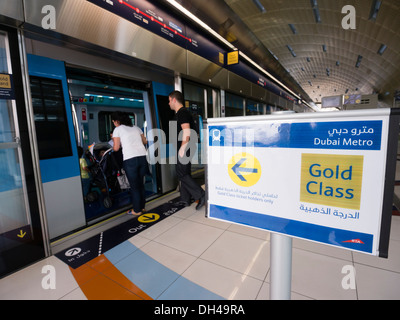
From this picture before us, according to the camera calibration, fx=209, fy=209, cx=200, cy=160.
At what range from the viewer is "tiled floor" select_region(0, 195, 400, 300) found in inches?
66.9

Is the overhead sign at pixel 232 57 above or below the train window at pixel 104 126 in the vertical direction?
above

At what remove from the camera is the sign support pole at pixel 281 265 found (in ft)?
2.90

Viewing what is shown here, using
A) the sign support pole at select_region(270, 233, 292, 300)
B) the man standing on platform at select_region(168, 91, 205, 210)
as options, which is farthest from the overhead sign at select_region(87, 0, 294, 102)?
the sign support pole at select_region(270, 233, 292, 300)

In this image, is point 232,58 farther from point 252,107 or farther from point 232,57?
point 252,107

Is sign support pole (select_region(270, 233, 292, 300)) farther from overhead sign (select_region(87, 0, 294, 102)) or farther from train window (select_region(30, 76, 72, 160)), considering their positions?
overhead sign (select_region(87, 0, 294, 102))

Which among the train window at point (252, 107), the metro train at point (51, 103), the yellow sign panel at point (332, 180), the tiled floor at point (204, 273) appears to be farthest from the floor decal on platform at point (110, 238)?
the train window at point (252, 107)

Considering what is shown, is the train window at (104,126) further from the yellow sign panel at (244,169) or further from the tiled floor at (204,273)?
the yellow sign panel at (244,169)

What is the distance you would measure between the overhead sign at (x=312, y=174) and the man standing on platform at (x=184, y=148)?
2161 mm

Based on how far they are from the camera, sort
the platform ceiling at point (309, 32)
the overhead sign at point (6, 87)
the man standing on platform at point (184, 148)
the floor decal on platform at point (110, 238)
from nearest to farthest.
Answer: the overhead sign at point (6, 87) < the floor decal on platform at point (110, 238) < the man standing on platform at point (184, 148) < the platform ceiling at point (309, 32)

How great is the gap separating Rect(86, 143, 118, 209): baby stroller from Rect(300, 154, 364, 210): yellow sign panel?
339cm

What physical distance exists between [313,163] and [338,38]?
35.4 ft
